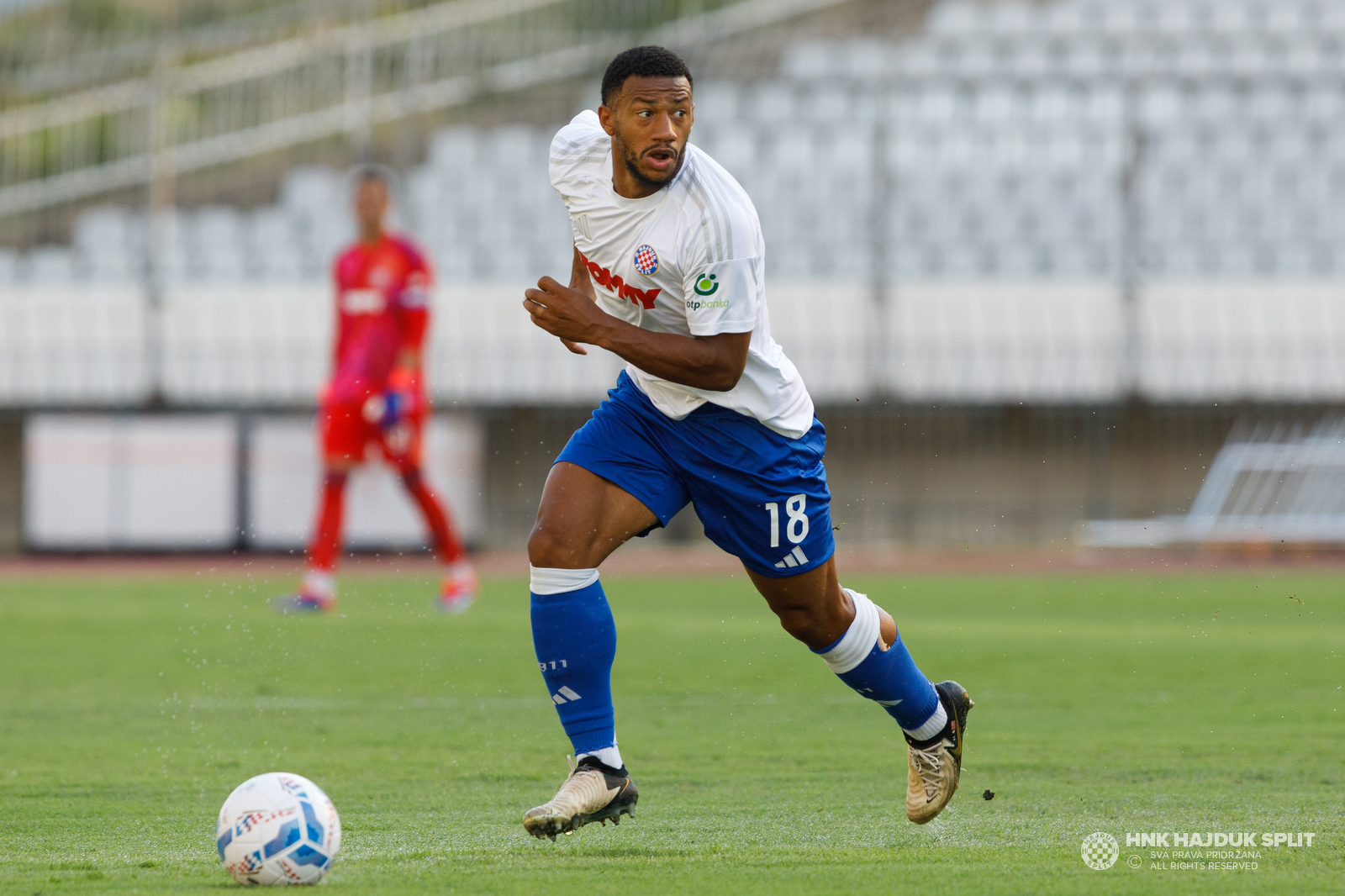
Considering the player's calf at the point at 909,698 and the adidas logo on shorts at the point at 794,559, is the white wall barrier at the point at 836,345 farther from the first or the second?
the adidas logo on shorts at the point at 794,559

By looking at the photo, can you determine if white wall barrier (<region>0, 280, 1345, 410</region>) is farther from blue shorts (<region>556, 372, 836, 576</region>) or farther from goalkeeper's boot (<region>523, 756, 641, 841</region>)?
goalkeeper's boot (<region>523, 756, 641, 841</region>)

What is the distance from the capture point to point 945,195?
1916 centimetres

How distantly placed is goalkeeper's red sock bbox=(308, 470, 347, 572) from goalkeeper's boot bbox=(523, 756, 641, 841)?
6.35 meters

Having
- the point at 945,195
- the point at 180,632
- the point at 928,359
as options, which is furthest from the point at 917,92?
the point at 180,632

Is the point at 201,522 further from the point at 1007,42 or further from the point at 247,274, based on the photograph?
the point at 1007,42

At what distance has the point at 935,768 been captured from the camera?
4.47 metres

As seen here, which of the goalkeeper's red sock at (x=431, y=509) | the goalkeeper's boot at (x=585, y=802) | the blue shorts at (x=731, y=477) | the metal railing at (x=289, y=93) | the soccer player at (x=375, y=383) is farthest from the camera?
the metal railing at (x=289, y=93)

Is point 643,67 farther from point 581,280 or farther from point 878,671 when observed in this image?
point 878,671

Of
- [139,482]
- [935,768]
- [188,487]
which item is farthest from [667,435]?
[139,482]

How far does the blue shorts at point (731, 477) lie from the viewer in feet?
14.2

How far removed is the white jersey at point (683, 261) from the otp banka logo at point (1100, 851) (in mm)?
1275

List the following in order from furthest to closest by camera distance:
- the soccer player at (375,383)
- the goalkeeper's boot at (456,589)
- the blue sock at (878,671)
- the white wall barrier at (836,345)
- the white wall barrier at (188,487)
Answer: the white wall barrier at (836,345)
the white wall barrier at (188,487)
the goalkeeper's boot at (456,589)
the soccer player at (375,383)
the blue sock at (878,671)

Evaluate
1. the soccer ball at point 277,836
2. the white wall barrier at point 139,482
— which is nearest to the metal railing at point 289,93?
the white wall barrier at point 139,482

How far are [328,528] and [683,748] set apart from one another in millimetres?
5123
